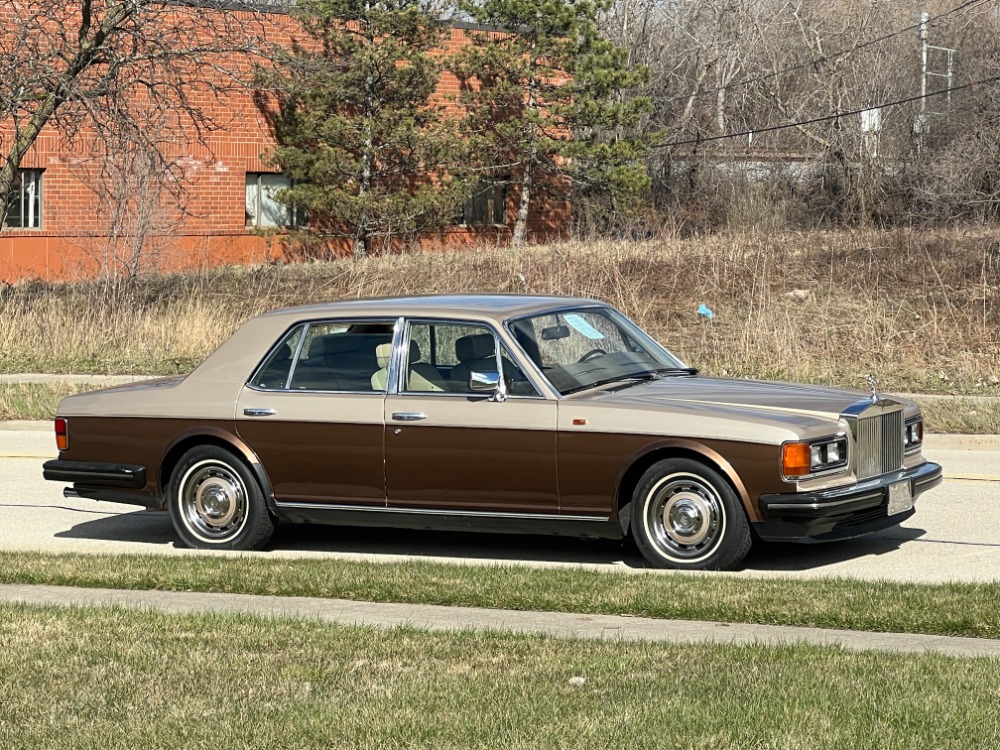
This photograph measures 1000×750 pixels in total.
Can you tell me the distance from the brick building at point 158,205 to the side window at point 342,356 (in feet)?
76.7

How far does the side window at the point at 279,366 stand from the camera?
9.99m

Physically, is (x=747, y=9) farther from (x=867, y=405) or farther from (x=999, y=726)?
(x=999, y=726)

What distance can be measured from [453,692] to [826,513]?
3.41 metres

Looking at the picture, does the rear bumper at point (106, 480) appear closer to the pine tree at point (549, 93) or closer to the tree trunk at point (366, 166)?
the tree trunk at point (366, 166)

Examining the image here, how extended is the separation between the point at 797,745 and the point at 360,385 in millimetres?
5104

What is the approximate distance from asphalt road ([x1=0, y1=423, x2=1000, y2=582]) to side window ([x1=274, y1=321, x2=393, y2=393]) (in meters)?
1.06

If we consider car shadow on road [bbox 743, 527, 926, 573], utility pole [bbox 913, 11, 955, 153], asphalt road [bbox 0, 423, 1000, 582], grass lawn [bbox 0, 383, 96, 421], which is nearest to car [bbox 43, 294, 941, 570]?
asphalt road [bbox 0, 423, 1000, 582]

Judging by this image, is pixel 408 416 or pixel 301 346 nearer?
pixel 408 416

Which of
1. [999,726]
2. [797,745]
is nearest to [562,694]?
[797,745]

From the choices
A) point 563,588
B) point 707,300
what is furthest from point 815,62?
point 563,588

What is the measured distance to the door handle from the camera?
31.2ft

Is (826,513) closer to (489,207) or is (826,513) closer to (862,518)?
(862,518)

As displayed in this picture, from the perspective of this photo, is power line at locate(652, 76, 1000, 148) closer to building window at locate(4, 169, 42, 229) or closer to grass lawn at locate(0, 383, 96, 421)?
building window at locate(4, 169, 42, 229)

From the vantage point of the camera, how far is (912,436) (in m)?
9.70
